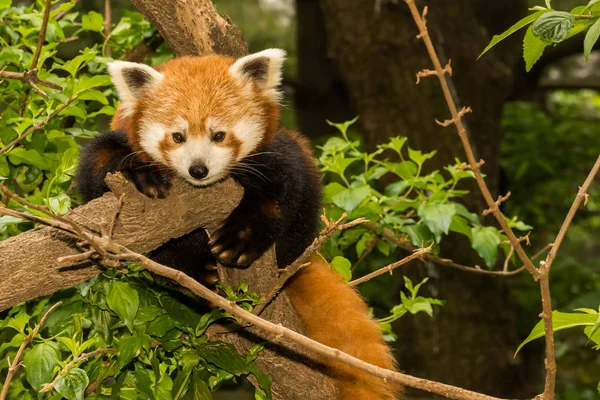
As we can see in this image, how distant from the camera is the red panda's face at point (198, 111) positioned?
2.23 m

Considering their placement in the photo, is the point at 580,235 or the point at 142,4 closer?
the point at 142,4

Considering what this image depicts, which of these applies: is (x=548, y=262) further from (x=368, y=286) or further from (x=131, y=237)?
(x=368, y=286)

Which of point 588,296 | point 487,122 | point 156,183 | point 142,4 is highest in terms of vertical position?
point 142,4

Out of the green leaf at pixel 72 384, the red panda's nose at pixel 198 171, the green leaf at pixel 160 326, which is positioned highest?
the red panda's nose at pixel 198 171

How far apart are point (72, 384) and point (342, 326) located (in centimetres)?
86

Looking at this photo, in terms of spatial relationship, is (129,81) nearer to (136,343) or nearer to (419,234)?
(136,343)

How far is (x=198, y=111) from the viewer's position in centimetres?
228

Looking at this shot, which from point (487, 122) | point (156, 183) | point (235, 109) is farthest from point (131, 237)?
point (487, 122)

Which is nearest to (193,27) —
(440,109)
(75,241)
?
(75,241)

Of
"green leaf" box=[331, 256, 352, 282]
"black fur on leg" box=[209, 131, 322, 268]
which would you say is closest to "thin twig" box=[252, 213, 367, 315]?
"black fur on leg" box=[209, 131, 322, 268]

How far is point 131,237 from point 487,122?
3.48 meters

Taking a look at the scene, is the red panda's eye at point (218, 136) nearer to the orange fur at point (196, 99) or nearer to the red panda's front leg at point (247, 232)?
the orange fur at point (196, 99)

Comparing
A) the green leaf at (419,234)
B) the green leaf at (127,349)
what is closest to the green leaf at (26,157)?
the green leaf at (127,349)

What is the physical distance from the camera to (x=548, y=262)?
132 cm
